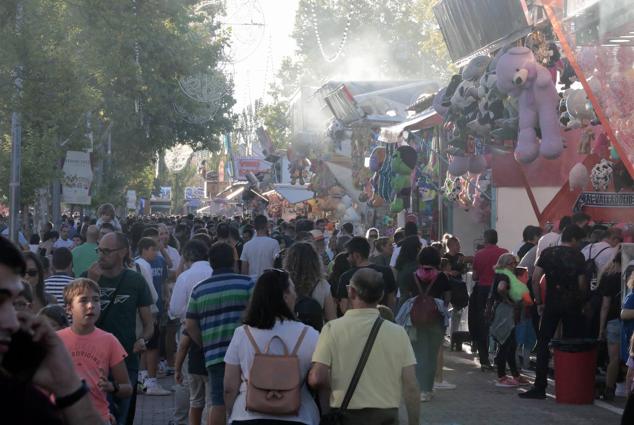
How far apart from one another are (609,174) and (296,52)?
7914cm

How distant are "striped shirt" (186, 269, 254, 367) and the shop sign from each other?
9.73 meters

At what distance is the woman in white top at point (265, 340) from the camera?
616 cm

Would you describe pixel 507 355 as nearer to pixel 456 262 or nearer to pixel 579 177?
pixel 456 262

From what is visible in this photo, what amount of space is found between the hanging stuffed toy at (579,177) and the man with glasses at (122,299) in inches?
390

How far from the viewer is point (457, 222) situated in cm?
2608

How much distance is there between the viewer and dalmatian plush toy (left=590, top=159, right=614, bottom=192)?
16219mm

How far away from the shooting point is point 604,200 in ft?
55.7

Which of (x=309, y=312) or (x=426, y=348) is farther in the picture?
(x=426, y=348)

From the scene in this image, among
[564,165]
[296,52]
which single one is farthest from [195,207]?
[564,165]

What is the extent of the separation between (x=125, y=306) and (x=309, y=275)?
50.2 inches

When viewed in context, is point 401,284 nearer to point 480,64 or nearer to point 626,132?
point 626,132

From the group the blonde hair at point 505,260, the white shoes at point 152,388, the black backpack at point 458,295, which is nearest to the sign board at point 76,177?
the black backpack at point 458,295

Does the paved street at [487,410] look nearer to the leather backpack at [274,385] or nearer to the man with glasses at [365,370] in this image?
the man with glasses at [365,370]

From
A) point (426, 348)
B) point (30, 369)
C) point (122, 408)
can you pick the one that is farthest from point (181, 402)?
point (30, 369)
